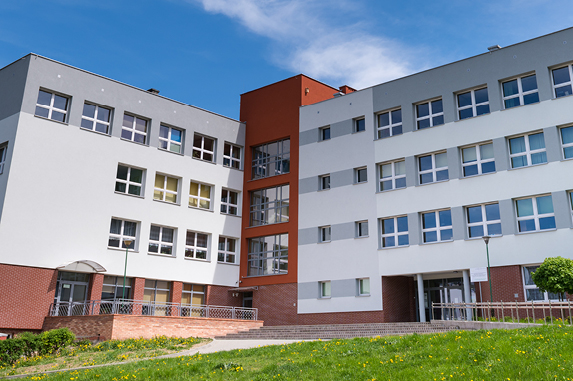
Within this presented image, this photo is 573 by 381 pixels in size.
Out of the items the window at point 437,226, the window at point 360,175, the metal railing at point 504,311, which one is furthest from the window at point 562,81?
the window at point 360,175

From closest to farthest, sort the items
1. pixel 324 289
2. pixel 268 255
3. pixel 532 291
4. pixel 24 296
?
pixel 532 291, pixel 24 296, pixel 324 289, pixel 268 255

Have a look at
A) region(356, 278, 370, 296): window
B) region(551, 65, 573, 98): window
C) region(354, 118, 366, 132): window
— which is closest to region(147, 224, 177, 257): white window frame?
region(356, 278, 370, 296): window

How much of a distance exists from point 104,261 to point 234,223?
8.25 m

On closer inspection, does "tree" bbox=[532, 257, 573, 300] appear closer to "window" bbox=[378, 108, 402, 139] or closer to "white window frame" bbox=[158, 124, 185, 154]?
"window" bbox=[378, 108, 402, 139]

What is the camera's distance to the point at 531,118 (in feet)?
76.2

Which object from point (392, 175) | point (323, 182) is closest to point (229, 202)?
point (323, 182)

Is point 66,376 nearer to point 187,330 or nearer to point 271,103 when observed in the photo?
point 187,330

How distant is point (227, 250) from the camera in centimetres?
3161

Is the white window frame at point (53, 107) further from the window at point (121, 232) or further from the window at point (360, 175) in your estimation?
the window at point (360, 175)

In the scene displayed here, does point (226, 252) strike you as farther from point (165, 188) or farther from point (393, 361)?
point (393, 361)

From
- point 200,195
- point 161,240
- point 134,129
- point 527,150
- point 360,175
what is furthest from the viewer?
point 200,195

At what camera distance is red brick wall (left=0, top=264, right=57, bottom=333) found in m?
22.9

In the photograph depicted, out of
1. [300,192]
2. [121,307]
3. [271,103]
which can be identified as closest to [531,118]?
[300,192]

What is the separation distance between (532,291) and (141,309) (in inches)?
677
